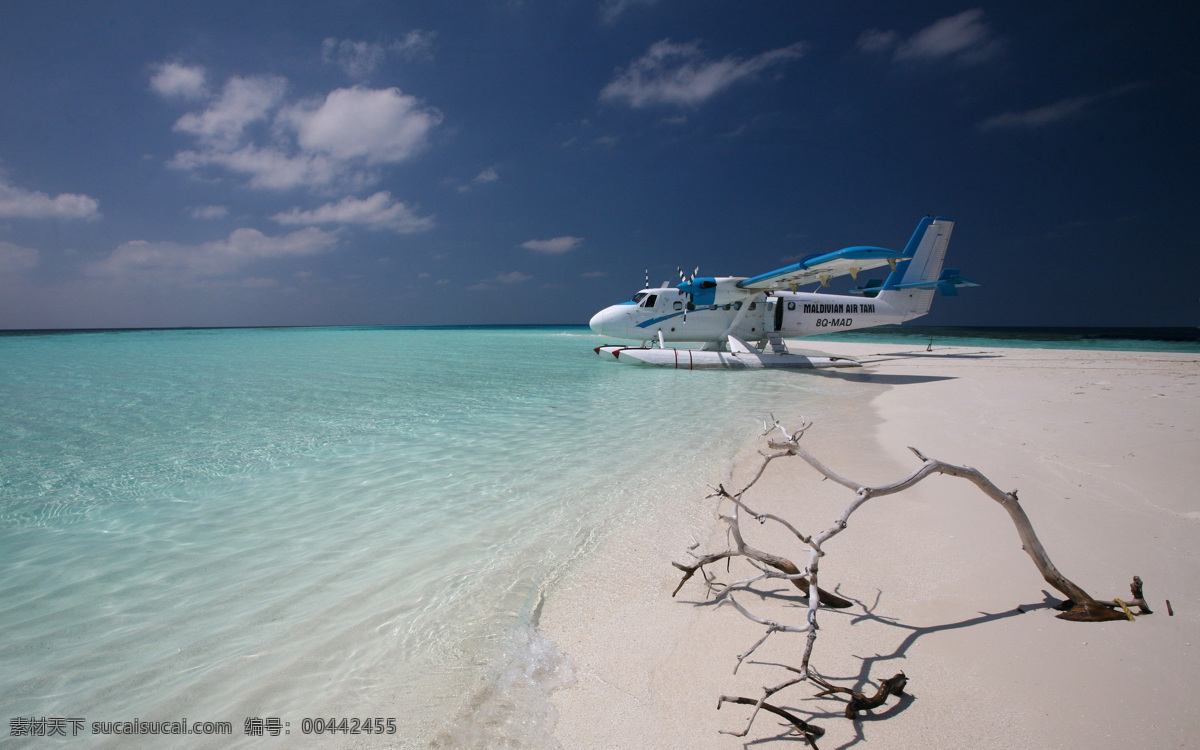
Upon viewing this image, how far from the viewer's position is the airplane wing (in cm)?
1098

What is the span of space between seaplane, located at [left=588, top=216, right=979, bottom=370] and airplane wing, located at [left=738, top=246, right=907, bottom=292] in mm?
33

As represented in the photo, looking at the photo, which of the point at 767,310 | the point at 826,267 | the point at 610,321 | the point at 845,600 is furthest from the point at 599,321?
the point at 845,600

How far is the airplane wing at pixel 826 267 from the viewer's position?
36.0 ft

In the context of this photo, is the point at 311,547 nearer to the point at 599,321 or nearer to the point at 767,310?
the point at 599,321

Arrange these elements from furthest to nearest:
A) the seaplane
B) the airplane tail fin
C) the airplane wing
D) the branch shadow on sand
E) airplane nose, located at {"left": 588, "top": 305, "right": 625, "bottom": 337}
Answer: the airplane tail fin, airplane nose, located at {"left": 588, "top": 305, "right": 625, "bottom": 337}, the seaplane, the airplane wing, the branch shadow on sand

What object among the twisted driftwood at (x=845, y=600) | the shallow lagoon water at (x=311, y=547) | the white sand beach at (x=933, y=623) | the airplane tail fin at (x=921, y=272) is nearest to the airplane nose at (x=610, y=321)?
the shallow lagoon water at (x=311, y=547)

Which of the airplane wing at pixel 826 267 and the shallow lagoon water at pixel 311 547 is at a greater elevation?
the airplane wing at pixel 826 267

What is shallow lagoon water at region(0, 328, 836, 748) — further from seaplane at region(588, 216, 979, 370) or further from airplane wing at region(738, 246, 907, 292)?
seaplane at region(588, 216, 979, 370)

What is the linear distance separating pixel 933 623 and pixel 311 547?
3.77 meters

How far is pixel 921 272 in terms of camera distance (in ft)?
61.8

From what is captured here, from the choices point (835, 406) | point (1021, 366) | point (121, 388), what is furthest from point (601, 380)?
point (1021, 366)

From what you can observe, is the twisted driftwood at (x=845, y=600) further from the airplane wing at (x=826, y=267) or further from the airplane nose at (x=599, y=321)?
the airplane nose at (x=599, y=321)

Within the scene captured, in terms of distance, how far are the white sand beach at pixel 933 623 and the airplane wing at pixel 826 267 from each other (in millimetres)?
7095

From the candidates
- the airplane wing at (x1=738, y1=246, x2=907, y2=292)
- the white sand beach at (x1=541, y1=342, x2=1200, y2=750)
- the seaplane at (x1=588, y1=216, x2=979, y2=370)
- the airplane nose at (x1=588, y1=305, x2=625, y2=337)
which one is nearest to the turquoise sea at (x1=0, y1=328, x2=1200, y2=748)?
the white sand beach at (x1=541, y1=342, x2=1200, y2=750)
